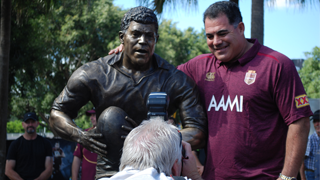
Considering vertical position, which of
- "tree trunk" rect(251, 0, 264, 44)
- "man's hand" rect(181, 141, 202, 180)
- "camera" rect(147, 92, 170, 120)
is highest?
"tree trunk" rect(251, 0, 264, 44)

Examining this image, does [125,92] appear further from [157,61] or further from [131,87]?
[157,61]

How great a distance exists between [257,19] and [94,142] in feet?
15.0

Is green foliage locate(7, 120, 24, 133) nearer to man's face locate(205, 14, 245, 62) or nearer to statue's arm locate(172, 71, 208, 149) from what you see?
statue's arm locate(172, 71, 208, 149)

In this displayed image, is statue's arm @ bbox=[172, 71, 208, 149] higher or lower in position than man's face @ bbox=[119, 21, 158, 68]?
lower

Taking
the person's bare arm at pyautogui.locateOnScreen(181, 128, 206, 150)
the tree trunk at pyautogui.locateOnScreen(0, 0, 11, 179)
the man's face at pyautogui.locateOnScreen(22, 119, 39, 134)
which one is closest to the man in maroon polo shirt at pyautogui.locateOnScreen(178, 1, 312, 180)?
the person's bare arm at pyautogui.locateOnScreen(181, 128, 206, 150)

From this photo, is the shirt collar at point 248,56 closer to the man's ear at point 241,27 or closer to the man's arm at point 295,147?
the man's ear at point 241,27

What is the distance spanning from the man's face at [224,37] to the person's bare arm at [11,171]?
4966 millimetres

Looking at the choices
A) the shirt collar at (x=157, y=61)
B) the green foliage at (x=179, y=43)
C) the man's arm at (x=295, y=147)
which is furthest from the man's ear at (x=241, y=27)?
the green foliage at (x=179, y=43)

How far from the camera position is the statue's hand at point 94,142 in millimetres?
2615

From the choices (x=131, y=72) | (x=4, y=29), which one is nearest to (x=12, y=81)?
(x=4, y=29)

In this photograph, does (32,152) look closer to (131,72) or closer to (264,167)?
(131,72)

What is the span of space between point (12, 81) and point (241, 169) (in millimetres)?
8965

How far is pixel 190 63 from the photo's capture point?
3342 mm

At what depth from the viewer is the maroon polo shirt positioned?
108 inches
